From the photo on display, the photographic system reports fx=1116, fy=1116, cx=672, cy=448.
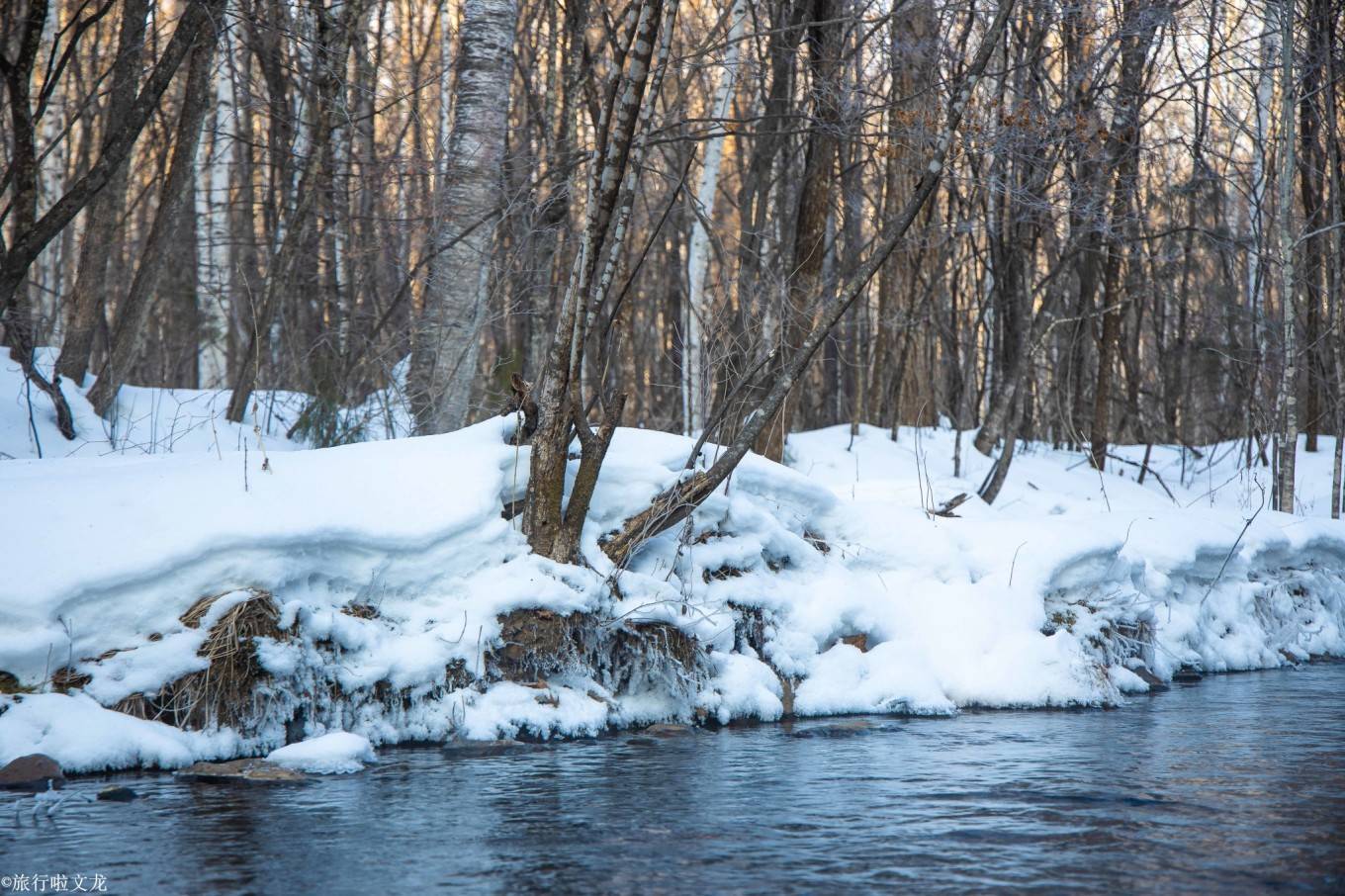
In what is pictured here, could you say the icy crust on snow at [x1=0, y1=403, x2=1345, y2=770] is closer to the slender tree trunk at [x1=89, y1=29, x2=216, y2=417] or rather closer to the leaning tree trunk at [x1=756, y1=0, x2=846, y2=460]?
the leaning tree trunk at [x1=756, y1=0, x2=846, y2=460]

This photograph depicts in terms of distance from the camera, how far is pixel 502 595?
4.84 m

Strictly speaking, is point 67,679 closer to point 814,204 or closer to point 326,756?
point 326,756

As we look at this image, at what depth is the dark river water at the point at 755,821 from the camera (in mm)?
2775

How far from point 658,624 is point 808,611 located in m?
0.98

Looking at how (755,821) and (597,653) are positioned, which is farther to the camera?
(597,653)

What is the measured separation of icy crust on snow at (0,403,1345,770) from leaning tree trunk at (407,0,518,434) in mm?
2041

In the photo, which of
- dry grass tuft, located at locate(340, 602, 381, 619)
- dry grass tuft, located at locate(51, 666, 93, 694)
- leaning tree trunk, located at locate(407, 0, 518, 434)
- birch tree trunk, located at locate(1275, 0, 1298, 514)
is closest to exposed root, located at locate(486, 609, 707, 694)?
dry grass tuft, located at locate(340, 602, 381, 619)

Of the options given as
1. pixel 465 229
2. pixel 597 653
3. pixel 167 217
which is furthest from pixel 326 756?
pixel 167 217

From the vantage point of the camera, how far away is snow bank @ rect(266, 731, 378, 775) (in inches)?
157

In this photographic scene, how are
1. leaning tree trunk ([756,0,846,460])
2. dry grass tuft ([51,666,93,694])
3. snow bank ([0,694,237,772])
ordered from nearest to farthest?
snow bank ([0,694,237,772]) → dry grass tuft ([51,666,93,694]) → leaning tree trunk ([756,0,846,460])

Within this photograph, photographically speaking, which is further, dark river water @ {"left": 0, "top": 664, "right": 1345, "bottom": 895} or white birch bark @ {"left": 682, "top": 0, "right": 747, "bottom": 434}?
white birch bark @ {"left": 682, "top": 0, "right": 747, "bottom": 434}

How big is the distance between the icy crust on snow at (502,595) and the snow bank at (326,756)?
42 mm

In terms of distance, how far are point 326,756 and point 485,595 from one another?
1037 mm

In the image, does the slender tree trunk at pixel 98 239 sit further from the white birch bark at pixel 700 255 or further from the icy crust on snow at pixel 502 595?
→ the white birch bark at pixel 700 255
